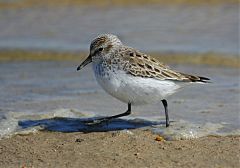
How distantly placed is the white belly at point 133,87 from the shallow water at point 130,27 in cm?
534

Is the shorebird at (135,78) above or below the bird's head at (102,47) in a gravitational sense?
below

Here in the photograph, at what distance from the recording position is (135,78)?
Answer: 24.1ft

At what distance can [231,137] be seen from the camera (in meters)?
7.39

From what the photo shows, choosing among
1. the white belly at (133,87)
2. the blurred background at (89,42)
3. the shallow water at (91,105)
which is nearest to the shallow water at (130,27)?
the blurred background at (89,42)

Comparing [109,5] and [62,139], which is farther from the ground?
[109,5]

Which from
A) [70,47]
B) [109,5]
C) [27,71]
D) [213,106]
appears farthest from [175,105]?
[109,5]

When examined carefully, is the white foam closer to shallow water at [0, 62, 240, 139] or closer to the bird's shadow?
shallow water at [0, 62, 240, 139]

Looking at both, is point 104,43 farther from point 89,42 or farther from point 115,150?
point 89,42

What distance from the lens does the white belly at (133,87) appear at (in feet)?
24.0

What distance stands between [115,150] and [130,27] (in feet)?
27.0

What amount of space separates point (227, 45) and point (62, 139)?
6460mm

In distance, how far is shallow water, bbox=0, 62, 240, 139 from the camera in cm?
785

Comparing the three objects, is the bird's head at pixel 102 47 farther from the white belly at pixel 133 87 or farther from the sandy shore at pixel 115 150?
the sandy shore at pixel 115 150

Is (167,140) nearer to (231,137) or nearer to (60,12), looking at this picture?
(231,137)
